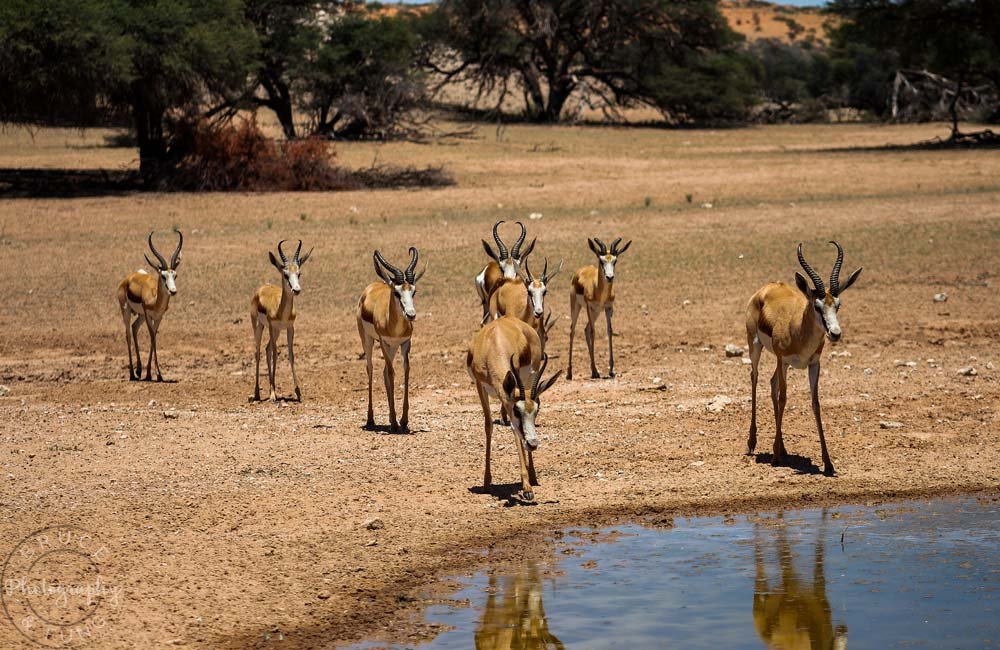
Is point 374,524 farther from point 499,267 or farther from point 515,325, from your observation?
point 499,267

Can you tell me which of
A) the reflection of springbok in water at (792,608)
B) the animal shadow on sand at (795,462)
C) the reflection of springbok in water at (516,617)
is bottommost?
the reflection of springbok in water at (792,608)

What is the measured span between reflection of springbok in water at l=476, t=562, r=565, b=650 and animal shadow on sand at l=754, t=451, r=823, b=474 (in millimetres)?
3134

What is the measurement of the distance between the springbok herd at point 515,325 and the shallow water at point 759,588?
1130 mm

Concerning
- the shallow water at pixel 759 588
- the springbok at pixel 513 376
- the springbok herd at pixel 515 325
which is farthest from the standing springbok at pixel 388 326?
the shallow water at pixel 759 588

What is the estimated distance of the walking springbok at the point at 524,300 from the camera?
13250mm

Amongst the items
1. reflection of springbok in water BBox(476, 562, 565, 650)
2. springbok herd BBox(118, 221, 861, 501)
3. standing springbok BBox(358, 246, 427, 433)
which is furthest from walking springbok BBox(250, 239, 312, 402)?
reflection of springbok in water BBox(476, 562, 565, 650)

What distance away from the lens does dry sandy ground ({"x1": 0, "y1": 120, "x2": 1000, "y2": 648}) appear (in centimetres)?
899

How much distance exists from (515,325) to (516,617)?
3378 millimetres

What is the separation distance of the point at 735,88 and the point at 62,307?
3608 cm

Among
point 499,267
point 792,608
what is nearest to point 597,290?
point 499,267

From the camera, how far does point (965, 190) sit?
27312 millimetres

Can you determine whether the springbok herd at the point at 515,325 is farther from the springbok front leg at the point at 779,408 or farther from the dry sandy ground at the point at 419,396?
the dry sandy ground at the point at 419,396

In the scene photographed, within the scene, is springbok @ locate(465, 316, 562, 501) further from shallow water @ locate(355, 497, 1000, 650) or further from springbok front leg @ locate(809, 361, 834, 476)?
springbok front leg @ locate(809, 361, 834, 476)

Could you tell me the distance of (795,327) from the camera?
10.8 m
